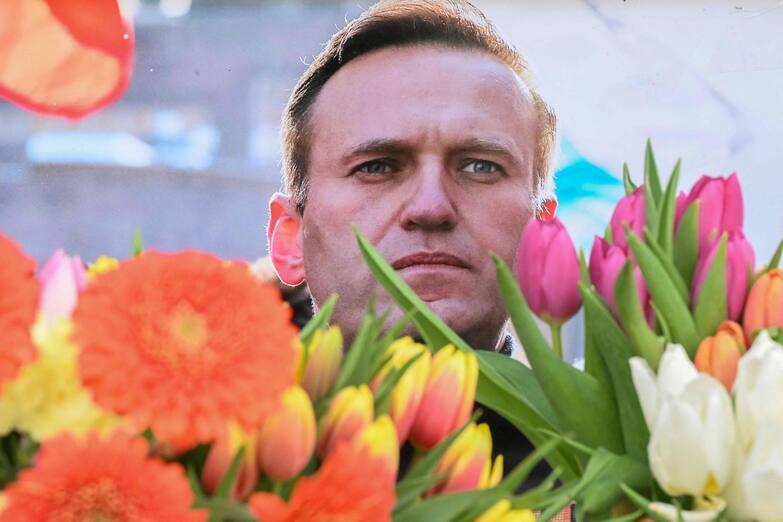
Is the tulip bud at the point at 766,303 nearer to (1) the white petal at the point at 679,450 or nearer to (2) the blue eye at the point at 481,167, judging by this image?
(1) the white petal at the point at 679,450

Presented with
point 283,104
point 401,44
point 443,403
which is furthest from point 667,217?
point 283,104

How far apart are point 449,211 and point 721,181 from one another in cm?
41

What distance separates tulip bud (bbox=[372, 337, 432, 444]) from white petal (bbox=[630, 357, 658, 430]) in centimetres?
14

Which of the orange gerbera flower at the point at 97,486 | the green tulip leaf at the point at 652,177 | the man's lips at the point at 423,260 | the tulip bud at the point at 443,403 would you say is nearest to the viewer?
the orange gerbera flower at the point at 97,486

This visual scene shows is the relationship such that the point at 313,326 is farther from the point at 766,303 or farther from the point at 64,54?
the point at 64,54

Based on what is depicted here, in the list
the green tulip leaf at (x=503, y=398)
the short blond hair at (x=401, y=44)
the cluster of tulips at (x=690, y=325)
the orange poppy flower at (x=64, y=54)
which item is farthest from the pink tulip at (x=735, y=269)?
the orange poppy flower at (x=64, y=54)

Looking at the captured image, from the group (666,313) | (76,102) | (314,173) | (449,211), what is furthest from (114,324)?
(76,102)

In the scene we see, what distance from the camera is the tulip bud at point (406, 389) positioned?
357mm

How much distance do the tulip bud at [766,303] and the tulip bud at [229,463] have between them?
294mm

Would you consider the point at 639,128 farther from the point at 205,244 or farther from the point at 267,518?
the point at 267,518

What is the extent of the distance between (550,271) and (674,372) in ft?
0.33

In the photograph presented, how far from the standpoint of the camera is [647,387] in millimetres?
468

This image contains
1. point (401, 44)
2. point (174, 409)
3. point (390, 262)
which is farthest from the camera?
point (401, 44)

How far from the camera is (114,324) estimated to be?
0.26 m
